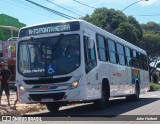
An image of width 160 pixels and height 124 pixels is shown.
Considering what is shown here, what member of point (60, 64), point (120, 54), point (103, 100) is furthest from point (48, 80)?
point (120, 54)

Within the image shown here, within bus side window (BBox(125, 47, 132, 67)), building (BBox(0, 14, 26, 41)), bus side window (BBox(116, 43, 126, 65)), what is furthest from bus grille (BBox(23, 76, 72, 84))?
building (BBox(0, 14, 26, 41))

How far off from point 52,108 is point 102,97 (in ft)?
6.75

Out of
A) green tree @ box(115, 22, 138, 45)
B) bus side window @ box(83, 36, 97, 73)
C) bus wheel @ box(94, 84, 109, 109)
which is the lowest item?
bus wheel @ box(94, 84, 109, 109)

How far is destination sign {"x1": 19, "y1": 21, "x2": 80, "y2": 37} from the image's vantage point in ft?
43.3

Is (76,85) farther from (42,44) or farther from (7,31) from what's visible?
(7,31)

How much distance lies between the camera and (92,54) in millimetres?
13703

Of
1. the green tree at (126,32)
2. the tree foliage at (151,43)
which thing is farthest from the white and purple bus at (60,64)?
the tree foliage at (151,43)

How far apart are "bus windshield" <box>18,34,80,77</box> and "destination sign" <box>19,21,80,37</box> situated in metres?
0.29

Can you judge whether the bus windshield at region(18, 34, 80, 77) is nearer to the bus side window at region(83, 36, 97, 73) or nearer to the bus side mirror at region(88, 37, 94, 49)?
the bus side window at region(83, 36, 97, 73)

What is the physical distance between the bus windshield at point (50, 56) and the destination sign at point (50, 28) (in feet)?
0.95

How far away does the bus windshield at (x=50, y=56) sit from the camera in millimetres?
12742

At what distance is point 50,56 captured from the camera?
42.5ft

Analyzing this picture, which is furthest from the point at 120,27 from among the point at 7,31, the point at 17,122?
the point at 17,122

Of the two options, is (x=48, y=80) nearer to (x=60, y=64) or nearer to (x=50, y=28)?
(x=60, y=64)
